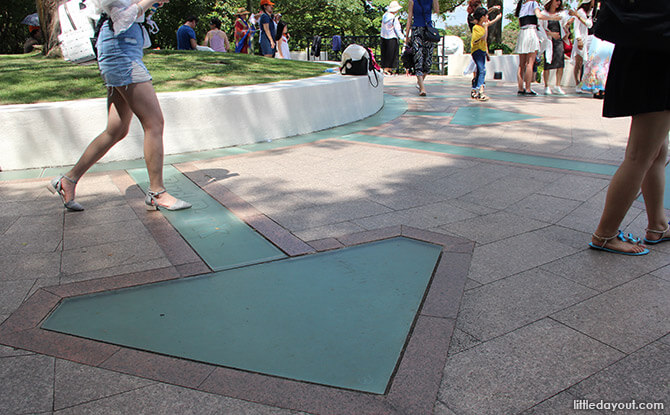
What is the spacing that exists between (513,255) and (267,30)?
12.1 m

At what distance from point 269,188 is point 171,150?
6.69 feet

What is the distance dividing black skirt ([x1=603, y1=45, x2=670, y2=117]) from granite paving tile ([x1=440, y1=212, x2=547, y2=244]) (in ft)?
3.48

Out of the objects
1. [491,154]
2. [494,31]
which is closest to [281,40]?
[494,31]

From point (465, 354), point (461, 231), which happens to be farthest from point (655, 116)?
point (465, 354)

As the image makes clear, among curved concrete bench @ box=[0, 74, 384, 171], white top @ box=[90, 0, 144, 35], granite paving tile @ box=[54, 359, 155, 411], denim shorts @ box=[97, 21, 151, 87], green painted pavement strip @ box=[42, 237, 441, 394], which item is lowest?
granite paving tile @ box=[54, 359, 155, 411]

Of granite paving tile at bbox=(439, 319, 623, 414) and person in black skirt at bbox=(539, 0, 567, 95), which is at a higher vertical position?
person in black skirt at bbox=(539, 0, 567, 95)

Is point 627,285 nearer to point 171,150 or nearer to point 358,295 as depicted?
point 358,295

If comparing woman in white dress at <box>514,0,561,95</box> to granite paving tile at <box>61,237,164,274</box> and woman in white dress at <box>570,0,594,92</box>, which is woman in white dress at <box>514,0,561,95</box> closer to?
woman in white dress at <box>570,0,594,92</box>

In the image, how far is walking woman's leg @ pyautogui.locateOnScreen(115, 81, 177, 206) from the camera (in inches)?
147

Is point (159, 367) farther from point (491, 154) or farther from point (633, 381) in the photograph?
point (491, 154)

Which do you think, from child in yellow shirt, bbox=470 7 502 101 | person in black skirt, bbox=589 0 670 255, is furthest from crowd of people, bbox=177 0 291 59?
person in black skirt, bbox=589 0 670 255

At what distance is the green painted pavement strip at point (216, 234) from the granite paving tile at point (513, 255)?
1229mm

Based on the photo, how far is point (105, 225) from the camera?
379 cm

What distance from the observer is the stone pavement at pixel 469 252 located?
197 cm
